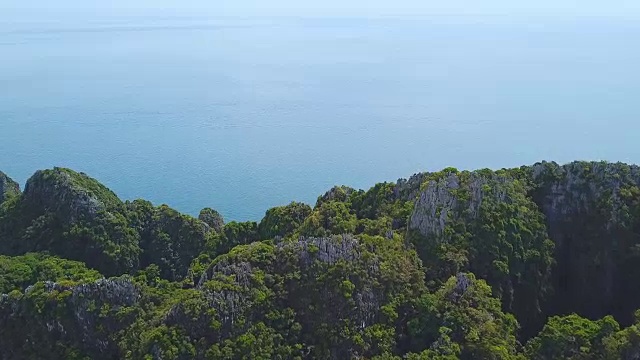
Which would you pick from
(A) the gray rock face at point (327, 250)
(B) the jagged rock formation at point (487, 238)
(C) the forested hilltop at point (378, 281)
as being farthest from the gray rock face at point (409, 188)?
(A) the gray rock face at point (327, 250)

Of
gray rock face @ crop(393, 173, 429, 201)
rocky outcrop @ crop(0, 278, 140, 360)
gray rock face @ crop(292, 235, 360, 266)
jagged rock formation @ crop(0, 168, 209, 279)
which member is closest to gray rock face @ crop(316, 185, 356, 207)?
gray rock face @ crop(393, 173, 429, 201)

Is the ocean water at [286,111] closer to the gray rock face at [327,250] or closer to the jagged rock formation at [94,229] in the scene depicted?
Answer: the jagged rock formation at [94,229]

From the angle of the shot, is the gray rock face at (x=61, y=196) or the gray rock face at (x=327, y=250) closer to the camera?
the gray rock face at (x=327, y=250)

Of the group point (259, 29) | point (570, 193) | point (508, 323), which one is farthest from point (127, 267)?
point (259, 29)

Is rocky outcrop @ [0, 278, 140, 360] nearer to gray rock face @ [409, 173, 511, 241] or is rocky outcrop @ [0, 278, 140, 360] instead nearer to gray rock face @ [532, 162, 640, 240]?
gray rock face @ [409, 173, 511, 241]

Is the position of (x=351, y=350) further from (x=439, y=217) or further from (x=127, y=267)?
(x=127, y=267)

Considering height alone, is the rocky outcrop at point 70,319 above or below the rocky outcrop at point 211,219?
below
